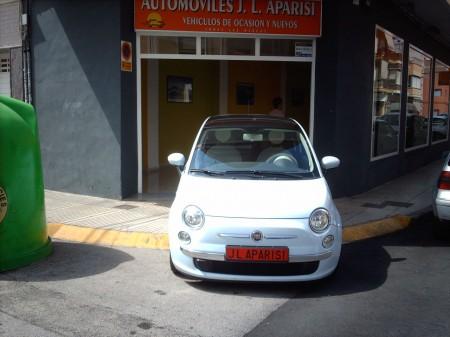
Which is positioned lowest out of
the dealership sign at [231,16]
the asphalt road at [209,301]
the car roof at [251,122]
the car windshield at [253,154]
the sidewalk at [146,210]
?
the asphalt road at [209,301]

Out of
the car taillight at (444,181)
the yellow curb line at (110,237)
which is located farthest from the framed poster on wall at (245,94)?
the car taillight at (444,181)

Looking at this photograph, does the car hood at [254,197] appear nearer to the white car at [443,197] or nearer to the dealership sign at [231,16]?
the white car at [443,197]

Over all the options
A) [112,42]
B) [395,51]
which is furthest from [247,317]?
[395,51]

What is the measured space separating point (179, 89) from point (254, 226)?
8301 mm

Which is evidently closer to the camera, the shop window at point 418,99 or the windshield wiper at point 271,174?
the windshield wiper at point 271,174

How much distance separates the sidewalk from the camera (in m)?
6.95

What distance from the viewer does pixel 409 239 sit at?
684 cm

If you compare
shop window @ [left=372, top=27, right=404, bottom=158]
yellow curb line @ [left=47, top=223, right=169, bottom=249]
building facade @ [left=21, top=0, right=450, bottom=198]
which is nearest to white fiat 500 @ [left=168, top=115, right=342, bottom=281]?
yellow curb line @ [left=47, top=223, right=169, bottom=249]

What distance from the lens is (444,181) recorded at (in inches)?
243

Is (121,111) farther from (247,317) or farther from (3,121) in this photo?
(247,317)

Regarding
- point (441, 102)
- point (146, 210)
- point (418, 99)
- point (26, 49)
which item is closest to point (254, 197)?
point (146, 210)

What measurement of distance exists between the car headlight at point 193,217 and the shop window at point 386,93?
6.26 m

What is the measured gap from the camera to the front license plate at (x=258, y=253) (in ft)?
14.7

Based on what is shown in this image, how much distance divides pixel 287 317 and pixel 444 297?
1599 mm
